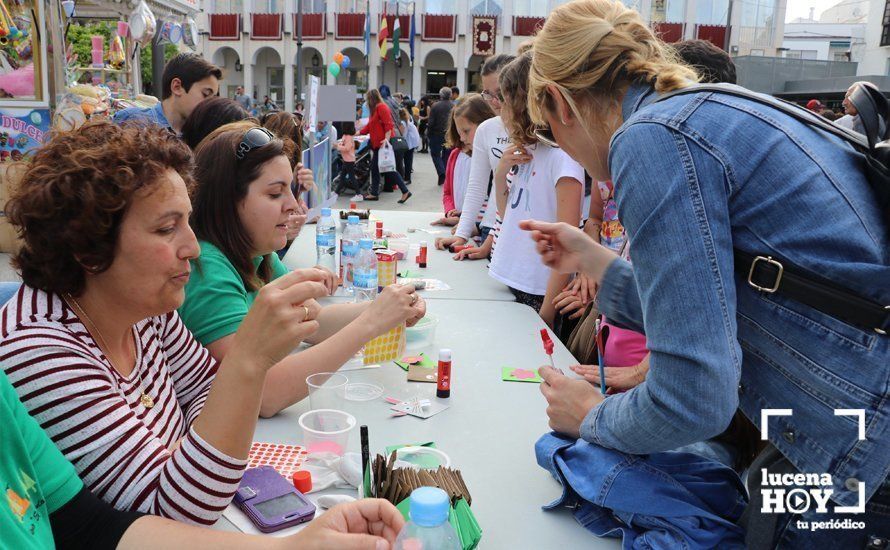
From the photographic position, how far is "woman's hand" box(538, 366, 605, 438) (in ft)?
4.71

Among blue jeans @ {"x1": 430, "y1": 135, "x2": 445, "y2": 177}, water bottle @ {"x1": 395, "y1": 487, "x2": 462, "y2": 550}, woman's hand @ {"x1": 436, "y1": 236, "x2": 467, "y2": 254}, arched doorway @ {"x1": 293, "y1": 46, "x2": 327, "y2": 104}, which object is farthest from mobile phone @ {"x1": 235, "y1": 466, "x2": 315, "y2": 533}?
arched doorway @ {"x1": 293, "y1": 46, "x2": 327, "y2": 104}

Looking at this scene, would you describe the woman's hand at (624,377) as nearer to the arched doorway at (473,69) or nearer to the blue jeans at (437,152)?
the blue jeans at (437,152)

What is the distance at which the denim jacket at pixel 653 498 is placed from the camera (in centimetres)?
120

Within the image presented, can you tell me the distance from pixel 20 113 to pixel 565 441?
23.0 feet

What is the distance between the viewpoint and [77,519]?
3.41 ft

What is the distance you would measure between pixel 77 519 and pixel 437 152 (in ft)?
40.6

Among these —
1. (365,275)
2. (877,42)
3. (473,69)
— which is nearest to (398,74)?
(473,69)

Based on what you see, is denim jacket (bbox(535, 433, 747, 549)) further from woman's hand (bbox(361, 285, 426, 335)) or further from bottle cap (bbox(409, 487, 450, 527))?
woman's hand (bbox(361, 285, 426, 335))

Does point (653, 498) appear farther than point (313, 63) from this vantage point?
No

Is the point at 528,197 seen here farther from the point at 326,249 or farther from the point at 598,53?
the point at 598,53

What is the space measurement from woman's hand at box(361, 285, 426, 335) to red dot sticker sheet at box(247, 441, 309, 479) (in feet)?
1.55

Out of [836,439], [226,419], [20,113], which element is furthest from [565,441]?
[20,113]

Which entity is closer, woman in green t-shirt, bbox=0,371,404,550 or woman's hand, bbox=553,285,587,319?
woman in green t-shirt, bbox=0,371,404,550

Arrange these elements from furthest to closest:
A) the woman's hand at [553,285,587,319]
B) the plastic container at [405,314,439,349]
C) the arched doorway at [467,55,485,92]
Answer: the arched doorway at [467,55,485,92]
the woman's hand at [553,285,587,319]
the plastic container at [405,314,439,349]
